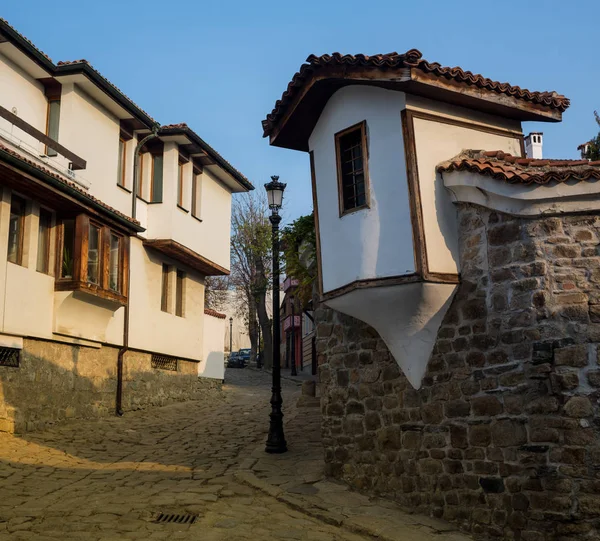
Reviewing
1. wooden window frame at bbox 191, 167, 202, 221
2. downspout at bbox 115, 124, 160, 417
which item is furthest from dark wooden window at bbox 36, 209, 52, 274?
wooden window frame at bbox 191, 167, 202, 221

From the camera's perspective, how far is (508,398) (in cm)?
736

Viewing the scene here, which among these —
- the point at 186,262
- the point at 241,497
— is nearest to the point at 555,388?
the point at 241,497

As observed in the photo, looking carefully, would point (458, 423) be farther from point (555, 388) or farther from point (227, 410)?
point (227, 410)

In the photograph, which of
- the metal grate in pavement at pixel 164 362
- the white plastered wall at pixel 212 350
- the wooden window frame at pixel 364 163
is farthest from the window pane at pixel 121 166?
the wooden window frame at pixel 364 163

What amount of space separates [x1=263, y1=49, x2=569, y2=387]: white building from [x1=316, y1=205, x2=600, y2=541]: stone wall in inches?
12.4

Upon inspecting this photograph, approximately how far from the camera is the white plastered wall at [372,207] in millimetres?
8352

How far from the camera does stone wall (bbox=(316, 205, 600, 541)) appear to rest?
679 cm

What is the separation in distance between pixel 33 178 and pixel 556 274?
30.3 feet

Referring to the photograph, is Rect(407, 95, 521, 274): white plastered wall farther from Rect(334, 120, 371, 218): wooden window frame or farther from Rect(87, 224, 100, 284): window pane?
Rect(87, 224, 100, 284): window pane

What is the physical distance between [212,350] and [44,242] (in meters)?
8.70

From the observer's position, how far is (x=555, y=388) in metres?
6.93

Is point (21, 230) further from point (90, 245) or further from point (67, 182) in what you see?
point (90, 245)

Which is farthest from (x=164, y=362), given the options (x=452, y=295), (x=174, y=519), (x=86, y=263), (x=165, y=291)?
(x=452, y=295)

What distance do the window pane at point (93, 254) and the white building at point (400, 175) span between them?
643 centimetres
